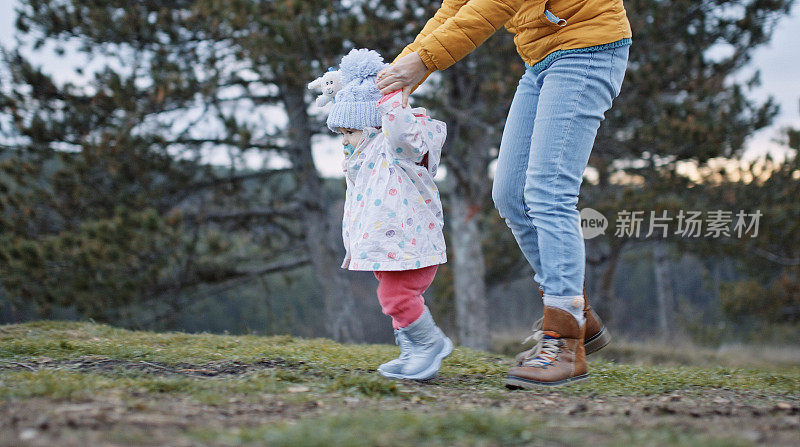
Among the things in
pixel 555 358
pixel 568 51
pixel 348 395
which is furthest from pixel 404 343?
pixel 568 51

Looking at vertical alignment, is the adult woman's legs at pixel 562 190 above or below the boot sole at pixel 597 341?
above

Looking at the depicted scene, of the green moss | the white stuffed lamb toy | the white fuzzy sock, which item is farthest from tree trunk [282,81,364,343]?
Answer: the white fuzzy sock

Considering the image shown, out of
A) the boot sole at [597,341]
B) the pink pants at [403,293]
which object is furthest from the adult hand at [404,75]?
the boot sole at [597,341]

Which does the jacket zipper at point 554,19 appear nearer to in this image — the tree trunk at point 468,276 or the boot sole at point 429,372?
the boot sole at point 429,372

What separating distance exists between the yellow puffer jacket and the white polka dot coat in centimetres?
24

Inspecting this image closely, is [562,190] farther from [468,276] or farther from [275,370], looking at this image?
[468,276]

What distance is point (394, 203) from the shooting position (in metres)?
2.47

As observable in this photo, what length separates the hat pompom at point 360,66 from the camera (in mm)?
2678

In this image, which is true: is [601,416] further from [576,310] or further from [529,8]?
[529,8]

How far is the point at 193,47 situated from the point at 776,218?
8.11 metres

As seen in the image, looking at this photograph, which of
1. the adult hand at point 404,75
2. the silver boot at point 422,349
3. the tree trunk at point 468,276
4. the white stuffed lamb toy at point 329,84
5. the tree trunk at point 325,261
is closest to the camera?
the adult hand at point 404,75

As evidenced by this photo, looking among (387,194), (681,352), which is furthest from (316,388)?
(681,352)

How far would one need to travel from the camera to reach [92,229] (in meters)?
7.63

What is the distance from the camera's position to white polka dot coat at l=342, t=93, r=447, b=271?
7.98 ft
